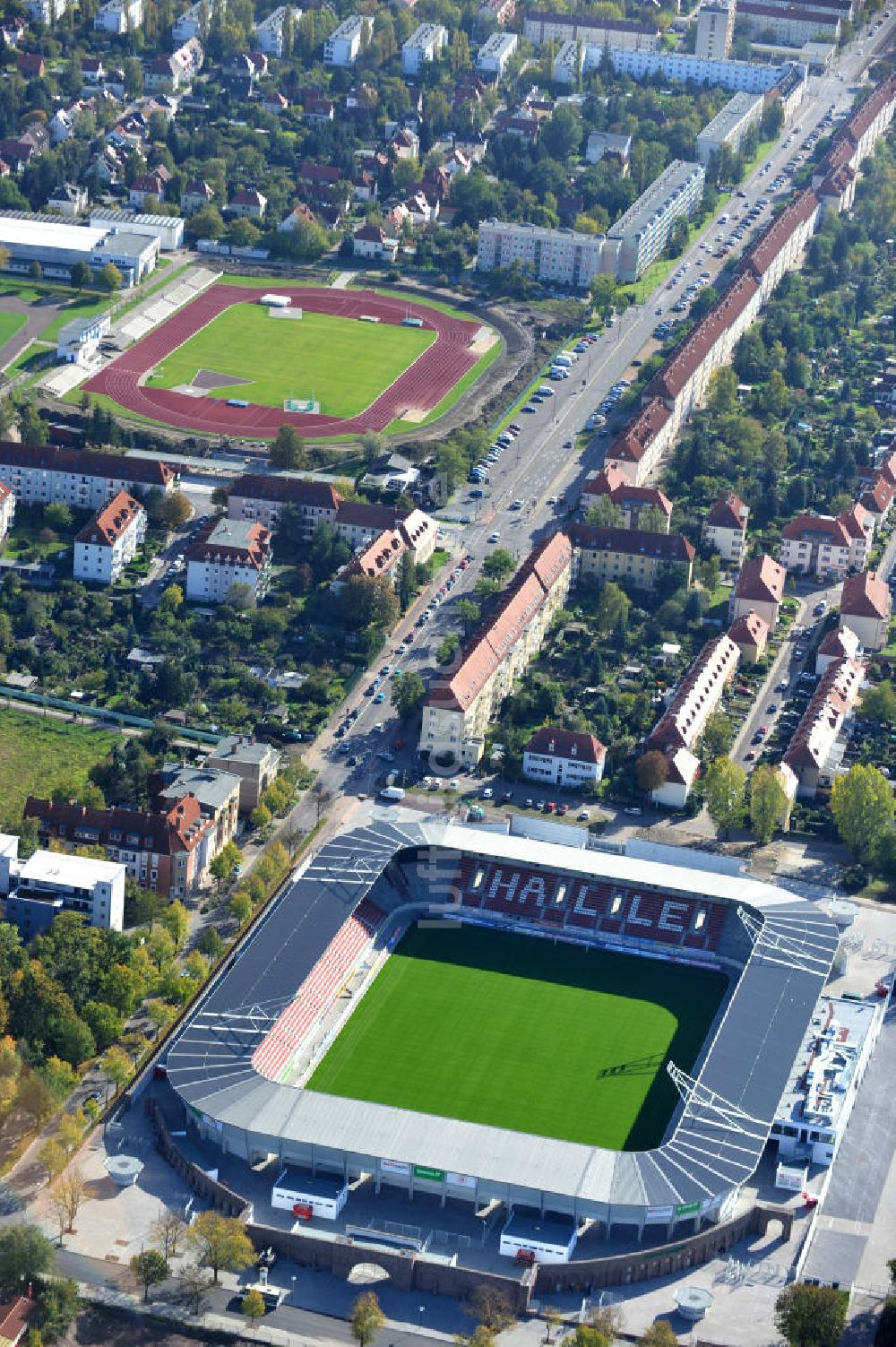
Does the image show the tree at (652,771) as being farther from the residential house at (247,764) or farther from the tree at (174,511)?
the tree at (174,511)

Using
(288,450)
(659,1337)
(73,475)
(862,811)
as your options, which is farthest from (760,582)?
(659,1337)

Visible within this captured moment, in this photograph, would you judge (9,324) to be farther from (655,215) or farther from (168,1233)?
(168,1233)

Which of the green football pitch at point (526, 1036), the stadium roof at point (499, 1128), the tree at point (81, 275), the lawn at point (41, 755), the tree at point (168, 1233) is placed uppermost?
the tree at point (81, 275)

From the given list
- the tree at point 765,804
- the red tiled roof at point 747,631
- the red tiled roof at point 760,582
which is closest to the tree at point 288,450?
the red tiled roof at point 760,582

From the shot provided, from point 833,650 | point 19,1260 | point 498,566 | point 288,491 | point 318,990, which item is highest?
point 288,491

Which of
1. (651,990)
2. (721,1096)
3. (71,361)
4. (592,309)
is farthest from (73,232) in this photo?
(721,1096)

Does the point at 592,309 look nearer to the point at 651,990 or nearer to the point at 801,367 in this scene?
the point at 801,367

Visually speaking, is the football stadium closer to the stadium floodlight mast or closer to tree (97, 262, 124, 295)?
the stadium floodlight mast
